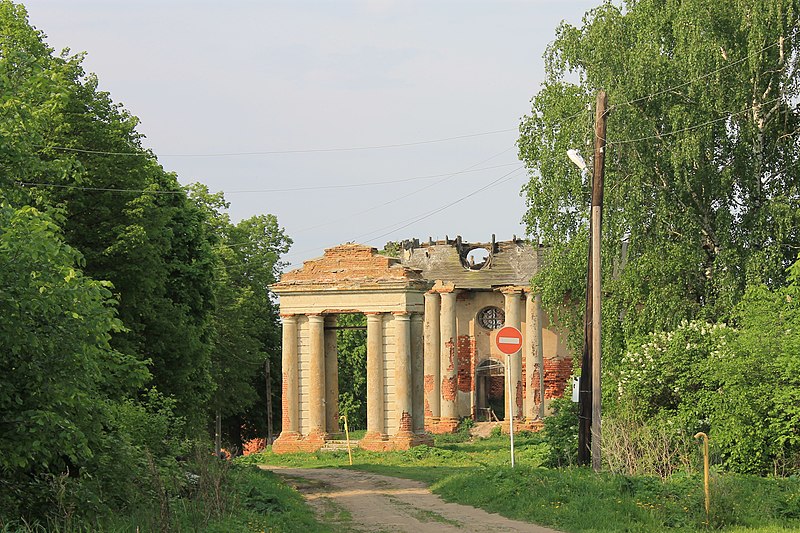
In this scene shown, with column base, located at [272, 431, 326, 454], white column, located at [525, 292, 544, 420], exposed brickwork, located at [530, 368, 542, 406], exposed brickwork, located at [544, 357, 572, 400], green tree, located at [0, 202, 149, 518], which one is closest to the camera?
green tree, located at [0, 202, 149, 518]

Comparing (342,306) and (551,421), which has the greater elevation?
(342,306)

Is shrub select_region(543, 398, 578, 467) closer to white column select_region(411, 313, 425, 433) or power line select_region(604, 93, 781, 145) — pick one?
power line select_region(604, 93, 781, 145)

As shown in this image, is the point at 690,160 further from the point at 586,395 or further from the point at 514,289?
the point at 514,289

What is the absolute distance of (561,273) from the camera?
32.4m

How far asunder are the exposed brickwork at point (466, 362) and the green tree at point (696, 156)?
20111 mm

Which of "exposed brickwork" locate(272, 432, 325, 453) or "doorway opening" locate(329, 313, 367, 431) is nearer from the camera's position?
"exposed brickwork" locate(272, 432, 325, 453)

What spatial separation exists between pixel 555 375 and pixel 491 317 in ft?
12.7

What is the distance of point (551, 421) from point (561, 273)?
28.1ft

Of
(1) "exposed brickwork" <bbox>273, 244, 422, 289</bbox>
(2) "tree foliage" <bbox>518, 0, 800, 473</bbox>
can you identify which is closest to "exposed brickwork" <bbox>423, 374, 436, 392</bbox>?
(1) "exposed brickwork" <bbox>273, 244, 422, 289</bbox>

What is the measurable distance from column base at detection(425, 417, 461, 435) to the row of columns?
9.73 metres

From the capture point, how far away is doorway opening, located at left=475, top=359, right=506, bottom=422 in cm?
5075

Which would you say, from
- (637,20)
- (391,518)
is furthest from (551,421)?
(637,20)

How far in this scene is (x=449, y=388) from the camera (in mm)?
48781

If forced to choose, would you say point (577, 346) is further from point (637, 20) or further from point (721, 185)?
point (637, 20)
